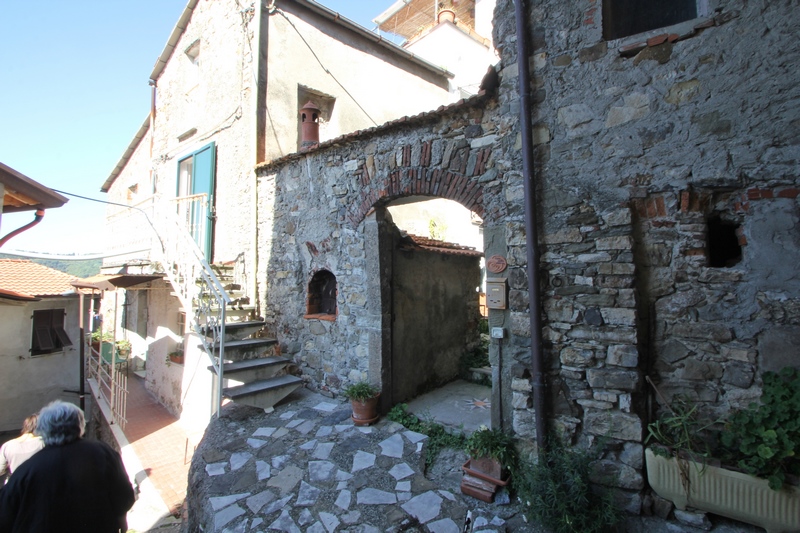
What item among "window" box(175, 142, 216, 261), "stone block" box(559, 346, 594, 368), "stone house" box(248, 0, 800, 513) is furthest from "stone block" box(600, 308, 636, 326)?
"window" box(175, 142, 216, 261)

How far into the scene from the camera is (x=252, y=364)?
5.55 meters

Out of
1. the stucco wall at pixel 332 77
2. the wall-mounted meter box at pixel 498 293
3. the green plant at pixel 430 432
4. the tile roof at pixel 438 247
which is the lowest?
the green plant at pixel 430 432

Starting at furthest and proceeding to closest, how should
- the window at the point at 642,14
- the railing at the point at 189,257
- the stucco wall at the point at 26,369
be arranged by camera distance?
the stucco wall at the point at 26,369 → the railing at the point at 189,257 → the window at the point at 642,14

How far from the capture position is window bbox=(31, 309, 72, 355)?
981 centimetres

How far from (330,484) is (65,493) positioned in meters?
1.94

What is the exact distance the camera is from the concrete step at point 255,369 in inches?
210

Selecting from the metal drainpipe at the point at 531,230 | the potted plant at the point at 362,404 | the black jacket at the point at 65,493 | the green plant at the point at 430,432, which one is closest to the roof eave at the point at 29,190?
the black jacket at the point at 65,493

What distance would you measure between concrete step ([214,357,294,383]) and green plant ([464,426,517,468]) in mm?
3338

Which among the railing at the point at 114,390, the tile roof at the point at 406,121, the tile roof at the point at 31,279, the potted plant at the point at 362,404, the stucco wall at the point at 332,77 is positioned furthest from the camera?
the tile roof at the point at 31,279

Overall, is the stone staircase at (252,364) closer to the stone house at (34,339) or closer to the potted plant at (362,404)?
the potted plant at (362,404)

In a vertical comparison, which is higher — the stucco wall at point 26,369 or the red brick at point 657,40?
the red brick at point 657,40

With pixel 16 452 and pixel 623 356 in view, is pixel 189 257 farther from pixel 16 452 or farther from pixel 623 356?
pixel 623 356

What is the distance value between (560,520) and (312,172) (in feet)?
16.7

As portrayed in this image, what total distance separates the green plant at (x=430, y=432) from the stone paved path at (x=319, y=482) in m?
0.09
